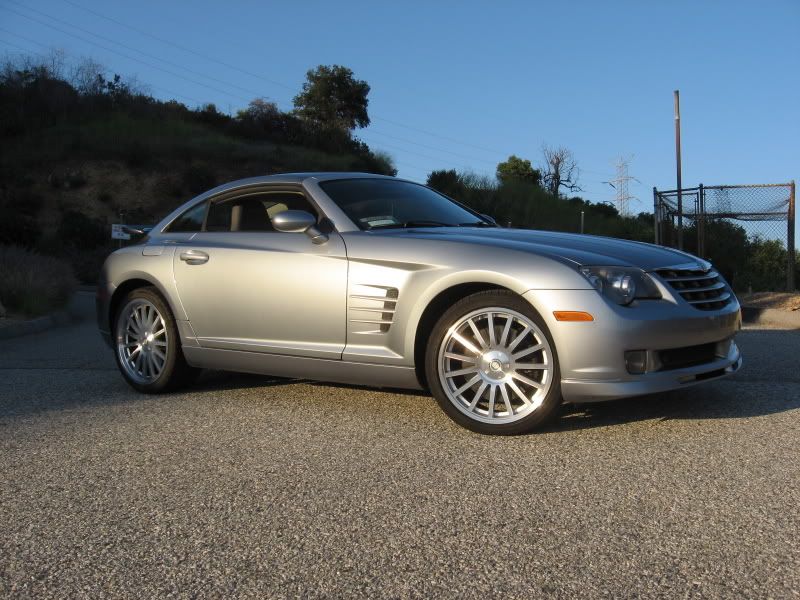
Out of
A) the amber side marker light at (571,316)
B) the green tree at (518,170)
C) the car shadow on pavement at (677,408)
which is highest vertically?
the green tree at (518,170)

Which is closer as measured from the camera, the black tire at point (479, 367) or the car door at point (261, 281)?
the black tire at point (479, 367)

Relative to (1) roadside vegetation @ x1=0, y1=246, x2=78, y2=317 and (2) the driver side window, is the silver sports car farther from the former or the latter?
(1) roadside vegetation @ x1=0, y1=246, x2=78, y2=317

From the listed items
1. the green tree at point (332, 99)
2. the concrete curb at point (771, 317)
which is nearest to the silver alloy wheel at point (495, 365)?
the concrete curb at point (771, 317)

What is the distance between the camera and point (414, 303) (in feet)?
14.9

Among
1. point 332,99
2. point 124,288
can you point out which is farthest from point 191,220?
point 332,99

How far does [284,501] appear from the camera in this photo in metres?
3.33

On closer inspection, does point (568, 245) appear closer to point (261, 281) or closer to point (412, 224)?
point (412, 224)

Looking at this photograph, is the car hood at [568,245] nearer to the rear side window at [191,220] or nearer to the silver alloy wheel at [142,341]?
the rear side window at [191,220]

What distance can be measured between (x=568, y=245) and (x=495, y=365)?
0.81 metres

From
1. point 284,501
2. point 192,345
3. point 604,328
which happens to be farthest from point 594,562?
point 192,345

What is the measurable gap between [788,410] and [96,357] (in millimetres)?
6265

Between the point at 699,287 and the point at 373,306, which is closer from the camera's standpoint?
the point at 699,287

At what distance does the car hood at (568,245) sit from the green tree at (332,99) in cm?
5860

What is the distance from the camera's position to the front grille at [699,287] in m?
4.36
